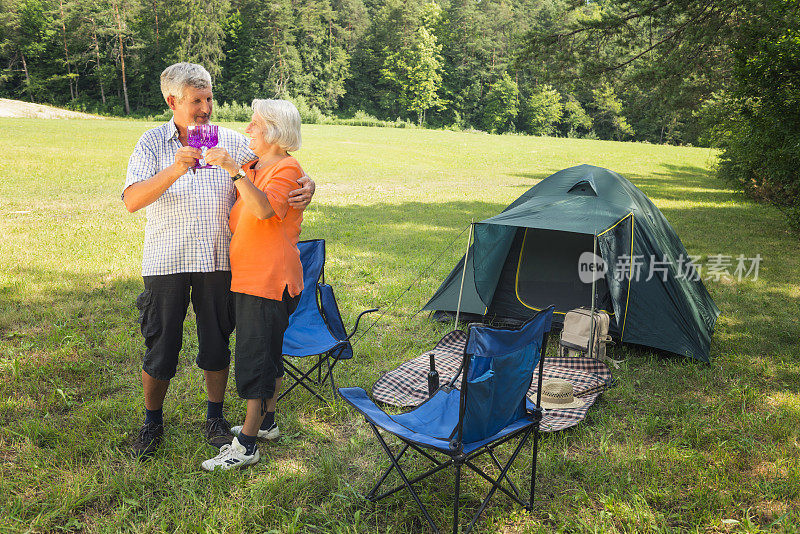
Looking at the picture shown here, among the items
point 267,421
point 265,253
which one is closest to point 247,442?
point 267,421

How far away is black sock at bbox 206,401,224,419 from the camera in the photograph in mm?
2984

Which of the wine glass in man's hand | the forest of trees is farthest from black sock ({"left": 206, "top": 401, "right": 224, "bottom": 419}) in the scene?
the forest of trees

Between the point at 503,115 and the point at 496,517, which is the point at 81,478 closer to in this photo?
the point at 496,517

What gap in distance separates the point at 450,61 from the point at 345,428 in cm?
5628

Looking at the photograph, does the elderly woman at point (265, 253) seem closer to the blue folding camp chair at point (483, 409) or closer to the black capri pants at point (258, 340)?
the black capri pants at point (258, 340)

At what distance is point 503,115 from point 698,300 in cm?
4945

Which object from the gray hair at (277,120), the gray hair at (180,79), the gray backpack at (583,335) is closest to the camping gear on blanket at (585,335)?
the gray backpack at (583,335)

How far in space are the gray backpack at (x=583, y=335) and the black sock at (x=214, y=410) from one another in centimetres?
264

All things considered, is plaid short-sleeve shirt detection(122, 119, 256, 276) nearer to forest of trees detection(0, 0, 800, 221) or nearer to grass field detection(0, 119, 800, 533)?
grass field detection(0, 119, 800, 533)

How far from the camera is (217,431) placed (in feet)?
9.86

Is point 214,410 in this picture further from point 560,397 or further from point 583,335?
point 583,335

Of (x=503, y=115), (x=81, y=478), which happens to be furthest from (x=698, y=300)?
(x=503, y=115)

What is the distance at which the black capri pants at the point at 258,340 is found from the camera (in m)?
2.56

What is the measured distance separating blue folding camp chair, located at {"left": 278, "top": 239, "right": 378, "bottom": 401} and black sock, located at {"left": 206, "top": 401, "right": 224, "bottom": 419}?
39cm
